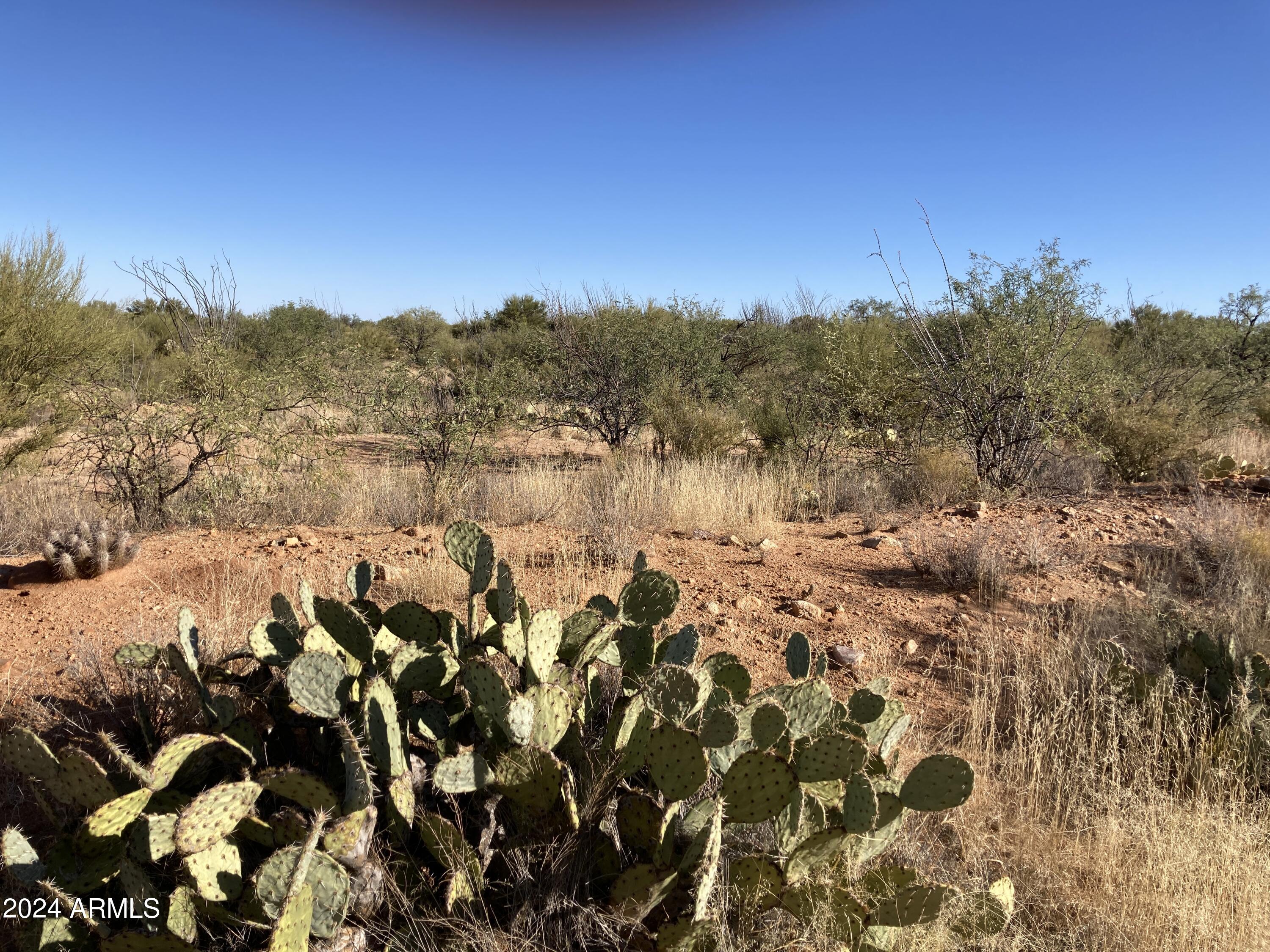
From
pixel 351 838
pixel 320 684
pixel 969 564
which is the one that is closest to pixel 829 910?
pixel 351 838

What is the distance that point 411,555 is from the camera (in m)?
5.63

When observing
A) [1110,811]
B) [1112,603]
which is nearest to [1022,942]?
[1110,811]

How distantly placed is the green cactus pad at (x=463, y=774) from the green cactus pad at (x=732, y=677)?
848 mm

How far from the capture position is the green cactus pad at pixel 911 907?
189 centimetres

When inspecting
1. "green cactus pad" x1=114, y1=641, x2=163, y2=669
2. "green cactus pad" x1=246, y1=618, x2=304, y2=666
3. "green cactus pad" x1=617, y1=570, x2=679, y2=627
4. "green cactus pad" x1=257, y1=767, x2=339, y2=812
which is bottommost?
"green cactus pad" x1=257, y1=767, x2=339, y2=812

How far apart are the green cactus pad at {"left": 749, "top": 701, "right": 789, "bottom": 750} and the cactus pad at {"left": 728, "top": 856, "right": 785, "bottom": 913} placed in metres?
0.30

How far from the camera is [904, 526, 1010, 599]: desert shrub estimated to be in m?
5.32

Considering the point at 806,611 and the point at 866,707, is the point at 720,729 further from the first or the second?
the point at 806,611

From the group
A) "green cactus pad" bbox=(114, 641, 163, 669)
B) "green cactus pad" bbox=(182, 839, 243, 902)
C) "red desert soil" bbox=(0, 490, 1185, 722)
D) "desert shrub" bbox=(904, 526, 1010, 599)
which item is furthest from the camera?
"desert shrub" bbox=(904, 526, 1010, 599)

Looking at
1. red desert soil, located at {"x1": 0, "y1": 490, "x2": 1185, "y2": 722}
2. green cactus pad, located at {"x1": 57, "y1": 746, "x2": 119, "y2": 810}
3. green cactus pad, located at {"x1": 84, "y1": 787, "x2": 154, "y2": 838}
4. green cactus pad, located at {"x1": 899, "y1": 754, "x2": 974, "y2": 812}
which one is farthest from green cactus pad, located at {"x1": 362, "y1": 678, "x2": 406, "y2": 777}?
red desert soil, located at {"x1": 0, "y1": 490, "x2": 1185, "y2": 722}

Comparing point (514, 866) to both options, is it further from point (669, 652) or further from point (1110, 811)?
point (1110, 811)

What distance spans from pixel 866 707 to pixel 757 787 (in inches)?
24.9

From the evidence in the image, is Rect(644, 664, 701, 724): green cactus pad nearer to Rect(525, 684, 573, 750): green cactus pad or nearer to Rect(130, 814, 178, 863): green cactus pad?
Rect(525, 684, 573, 750): green cactus pad

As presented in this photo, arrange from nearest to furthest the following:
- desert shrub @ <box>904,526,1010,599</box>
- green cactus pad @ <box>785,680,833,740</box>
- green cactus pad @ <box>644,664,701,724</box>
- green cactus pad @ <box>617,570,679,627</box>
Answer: green cactus pad @ <box>644,664,701,724</box>, green cactus pad @ <box>785,680,833,740</box>, green cactus pad @ <box>617,570,679,627</box>, desert shrub @ <box>904,526,1010,599</box>
